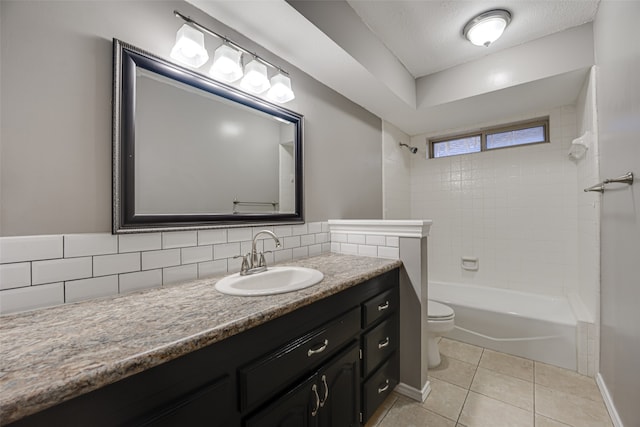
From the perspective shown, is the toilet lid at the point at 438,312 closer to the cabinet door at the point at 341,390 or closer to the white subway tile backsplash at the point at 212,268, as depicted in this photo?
the cabinet door at the point at 341,390

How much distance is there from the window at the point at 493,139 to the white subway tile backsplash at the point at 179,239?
312cm

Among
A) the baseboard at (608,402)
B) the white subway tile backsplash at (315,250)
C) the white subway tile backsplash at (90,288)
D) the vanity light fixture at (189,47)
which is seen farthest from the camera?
the white subway tile backsplash at (315,250)

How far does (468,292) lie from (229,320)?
299 centimetres

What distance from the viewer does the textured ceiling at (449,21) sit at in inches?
65.7

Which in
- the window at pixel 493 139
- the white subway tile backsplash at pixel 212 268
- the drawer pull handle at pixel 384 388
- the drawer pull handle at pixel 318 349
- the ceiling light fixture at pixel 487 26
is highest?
the ceiling light fixture at pixel 487 26

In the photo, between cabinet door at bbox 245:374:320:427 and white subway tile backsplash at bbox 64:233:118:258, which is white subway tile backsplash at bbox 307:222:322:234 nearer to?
cabinet door at bbox 245:374:320:427

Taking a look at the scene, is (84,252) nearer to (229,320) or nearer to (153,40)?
(229,320)

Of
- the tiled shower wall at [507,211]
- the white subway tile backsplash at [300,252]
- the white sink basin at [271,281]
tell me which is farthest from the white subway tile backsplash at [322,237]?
the tiled shower wall at [507,211]

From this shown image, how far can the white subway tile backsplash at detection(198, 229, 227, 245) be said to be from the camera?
128cm

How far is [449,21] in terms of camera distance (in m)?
1.81

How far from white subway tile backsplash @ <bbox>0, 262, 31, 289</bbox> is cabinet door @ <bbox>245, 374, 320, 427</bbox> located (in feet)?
2.71

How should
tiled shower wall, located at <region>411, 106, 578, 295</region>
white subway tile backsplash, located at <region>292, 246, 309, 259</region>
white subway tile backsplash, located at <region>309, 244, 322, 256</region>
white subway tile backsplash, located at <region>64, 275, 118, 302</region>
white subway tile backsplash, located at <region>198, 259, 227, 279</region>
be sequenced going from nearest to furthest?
white subway tile backsplash, located at <region>64, 275, 118, 302</region> < white subway tile backsplash, located at <region>198, 259, 227, 279</region> < white subway tile backsplash, located at <region>292, 246, 309, 259</region> < white subway tile backsplash, located at <region>309, 244, 322, 256</region> < tiled shower wall, located at <region>411, 106, 578, 295</region>

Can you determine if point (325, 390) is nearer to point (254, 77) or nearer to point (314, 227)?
point (314, 227)

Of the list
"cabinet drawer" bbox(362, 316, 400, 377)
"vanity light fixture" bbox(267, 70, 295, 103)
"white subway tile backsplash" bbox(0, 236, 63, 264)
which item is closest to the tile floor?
"cabinet drawer" bbox(362, 316, 400, 377)
